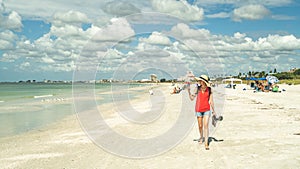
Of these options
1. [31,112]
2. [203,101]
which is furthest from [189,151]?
[31,112]

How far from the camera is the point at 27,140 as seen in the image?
11344 mm

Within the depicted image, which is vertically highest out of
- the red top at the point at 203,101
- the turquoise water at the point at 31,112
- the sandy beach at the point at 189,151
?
the red top at the point at 203,101

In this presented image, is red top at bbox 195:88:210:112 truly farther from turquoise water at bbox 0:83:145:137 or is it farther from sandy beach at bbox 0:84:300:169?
turquoise water at bbox 0:83:145:137

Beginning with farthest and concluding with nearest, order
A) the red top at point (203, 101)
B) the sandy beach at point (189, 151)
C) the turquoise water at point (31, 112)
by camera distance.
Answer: the turquoise water at point (31, 112) < the red top at point (203, 101) < the sandy beach at point (189, 151)

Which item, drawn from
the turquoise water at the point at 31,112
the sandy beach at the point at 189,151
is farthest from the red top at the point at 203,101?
the turquoise water at the point at 31,112

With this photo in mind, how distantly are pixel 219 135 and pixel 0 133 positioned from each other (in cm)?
985

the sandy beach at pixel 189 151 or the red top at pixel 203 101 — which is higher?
the red top at pixel 203 101

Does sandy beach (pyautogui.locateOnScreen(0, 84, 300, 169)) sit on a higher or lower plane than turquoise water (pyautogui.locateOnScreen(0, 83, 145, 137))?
higher

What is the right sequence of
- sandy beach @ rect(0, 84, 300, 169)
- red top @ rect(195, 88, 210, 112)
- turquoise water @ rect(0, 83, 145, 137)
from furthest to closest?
turquoise water @ rect(0, 83, 145, 137), red top @ rect(195, 88, 210, 112), sandy beach @ rect(0, 84, 300, 169)

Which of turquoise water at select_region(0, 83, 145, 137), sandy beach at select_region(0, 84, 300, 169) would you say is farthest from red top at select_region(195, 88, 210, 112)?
turquoise water at select_region(0, 83, 145, 137)

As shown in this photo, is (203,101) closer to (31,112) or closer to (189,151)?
(189,151)

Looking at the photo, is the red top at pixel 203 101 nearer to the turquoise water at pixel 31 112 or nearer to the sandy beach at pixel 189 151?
the sandy beach at pixel 189 151

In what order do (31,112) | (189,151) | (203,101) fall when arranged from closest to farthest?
(189,151) < (203,101) < (31,112)

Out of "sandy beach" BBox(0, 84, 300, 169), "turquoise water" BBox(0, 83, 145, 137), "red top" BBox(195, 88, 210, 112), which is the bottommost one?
"turquoise water" BBox(0, 83, 145, 137)
